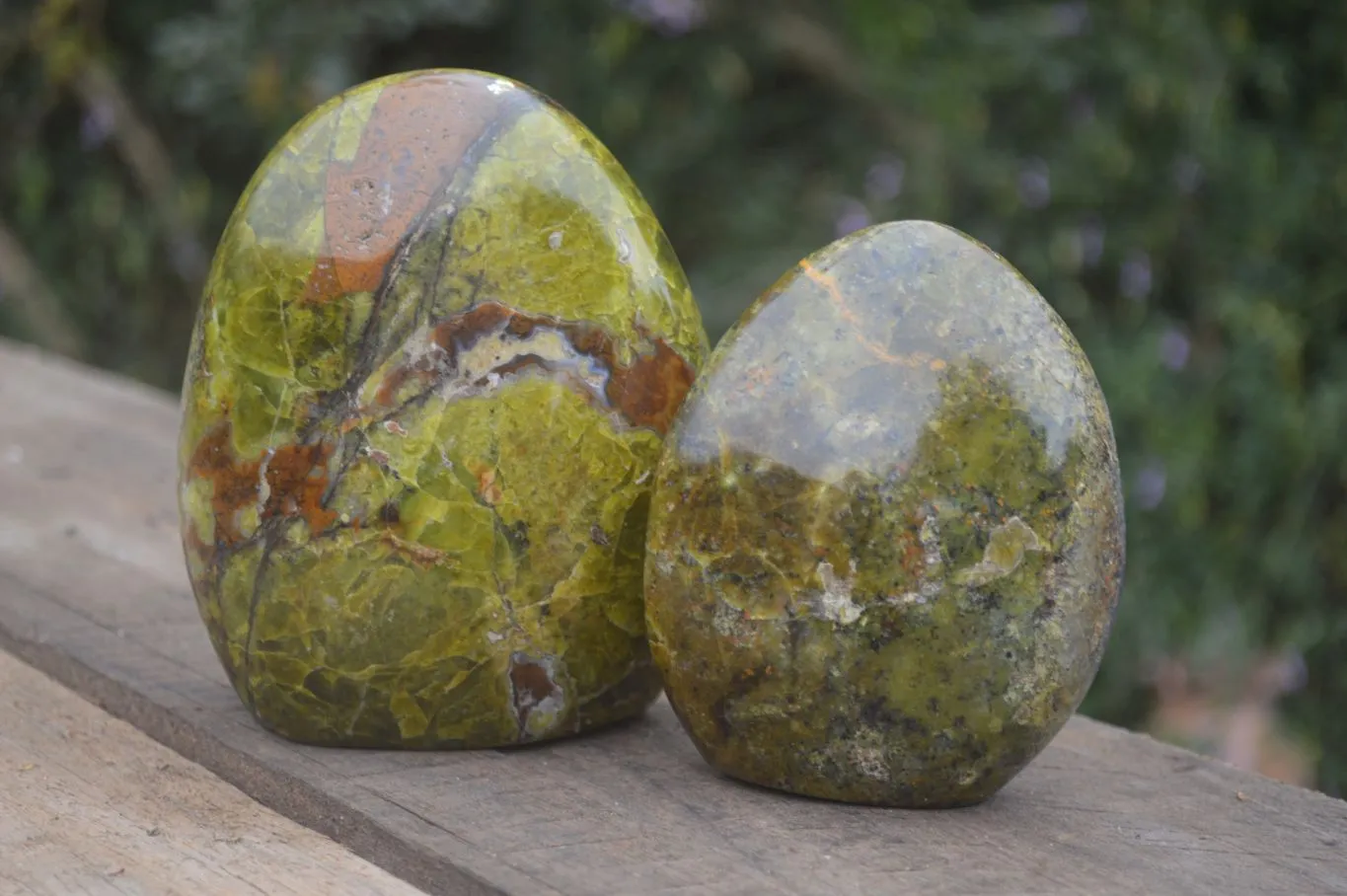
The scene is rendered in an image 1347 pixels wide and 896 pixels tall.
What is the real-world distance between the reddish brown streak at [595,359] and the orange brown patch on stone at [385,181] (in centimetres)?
8

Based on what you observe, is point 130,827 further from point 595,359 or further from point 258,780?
point 595,359

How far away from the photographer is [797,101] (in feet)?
13.1

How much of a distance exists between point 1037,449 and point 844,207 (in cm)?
222

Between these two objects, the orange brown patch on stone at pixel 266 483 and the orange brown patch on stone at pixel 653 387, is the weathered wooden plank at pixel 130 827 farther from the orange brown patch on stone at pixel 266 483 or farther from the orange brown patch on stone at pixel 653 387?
the orange brown patch on stone at pixel 653 387

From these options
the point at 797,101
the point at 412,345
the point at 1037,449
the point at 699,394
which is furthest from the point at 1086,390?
the point at 797,101

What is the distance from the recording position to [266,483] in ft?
5.09

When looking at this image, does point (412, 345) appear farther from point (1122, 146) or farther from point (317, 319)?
point (1122, 146)

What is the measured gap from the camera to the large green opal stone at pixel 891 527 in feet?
4.61

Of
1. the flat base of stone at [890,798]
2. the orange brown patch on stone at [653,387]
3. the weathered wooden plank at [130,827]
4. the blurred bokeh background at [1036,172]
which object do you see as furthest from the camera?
the blurred bokeh background at [1036,172]

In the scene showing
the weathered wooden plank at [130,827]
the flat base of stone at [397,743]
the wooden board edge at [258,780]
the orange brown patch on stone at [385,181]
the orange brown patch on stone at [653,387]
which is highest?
the orange brown patch on stone at [385,181]

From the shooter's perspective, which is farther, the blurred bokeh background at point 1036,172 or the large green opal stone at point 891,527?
the blurred bokeh background at point 1036,172

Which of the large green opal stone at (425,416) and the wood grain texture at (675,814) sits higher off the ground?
the large green opal stone at (425,416)

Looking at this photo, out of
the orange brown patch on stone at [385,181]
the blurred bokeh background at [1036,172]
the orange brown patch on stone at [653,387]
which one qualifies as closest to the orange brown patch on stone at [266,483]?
the orange brown patch on stone at [385,181]

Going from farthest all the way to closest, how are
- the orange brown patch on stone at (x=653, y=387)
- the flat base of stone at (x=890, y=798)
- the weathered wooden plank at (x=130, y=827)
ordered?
1. the orange brown patch on stone at (x=653, y=387)
2. the flat base of stone at (x=890, y=798)
3. the weathered wooden plank at (x=130, y=827)
